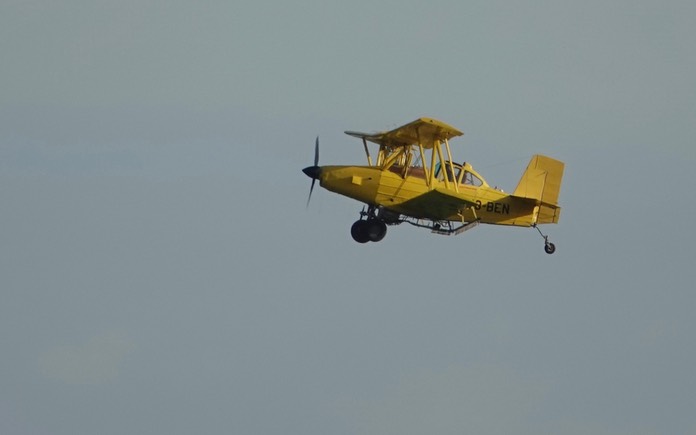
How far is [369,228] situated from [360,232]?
285mm

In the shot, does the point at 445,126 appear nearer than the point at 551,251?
Yes

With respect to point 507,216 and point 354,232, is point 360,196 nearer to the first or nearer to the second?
point 354,232

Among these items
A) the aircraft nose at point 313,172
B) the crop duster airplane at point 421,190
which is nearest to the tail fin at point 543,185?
the crop duster airplane at point 421,190

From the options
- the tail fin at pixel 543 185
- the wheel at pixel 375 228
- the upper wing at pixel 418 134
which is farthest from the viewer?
the tail fin at pixel 543 185

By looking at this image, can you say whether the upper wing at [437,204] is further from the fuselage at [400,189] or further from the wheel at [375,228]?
the wheel at [375,228]

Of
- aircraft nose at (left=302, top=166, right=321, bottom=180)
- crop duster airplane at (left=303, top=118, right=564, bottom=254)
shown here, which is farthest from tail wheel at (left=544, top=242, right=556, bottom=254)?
aircraft nose at (left=302, top=166, right=321, bottom=180)

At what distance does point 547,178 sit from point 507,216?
194 cm

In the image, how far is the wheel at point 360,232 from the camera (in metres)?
46.2

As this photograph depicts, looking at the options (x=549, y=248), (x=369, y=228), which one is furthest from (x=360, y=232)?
(x=549, y=248)

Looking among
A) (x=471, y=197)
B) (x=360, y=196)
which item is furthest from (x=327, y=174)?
(x=471, y=197)

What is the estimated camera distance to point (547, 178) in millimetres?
47906

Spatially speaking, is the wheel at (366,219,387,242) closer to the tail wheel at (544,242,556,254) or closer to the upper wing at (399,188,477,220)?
the upper wing at (399,188,477,220)

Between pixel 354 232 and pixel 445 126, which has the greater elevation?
pixel 445 126

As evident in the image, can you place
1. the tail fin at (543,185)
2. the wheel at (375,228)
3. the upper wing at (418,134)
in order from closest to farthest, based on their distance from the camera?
the upper wing at (418,134) → the wheel at (375,228) → the tail fin at (543,185)
